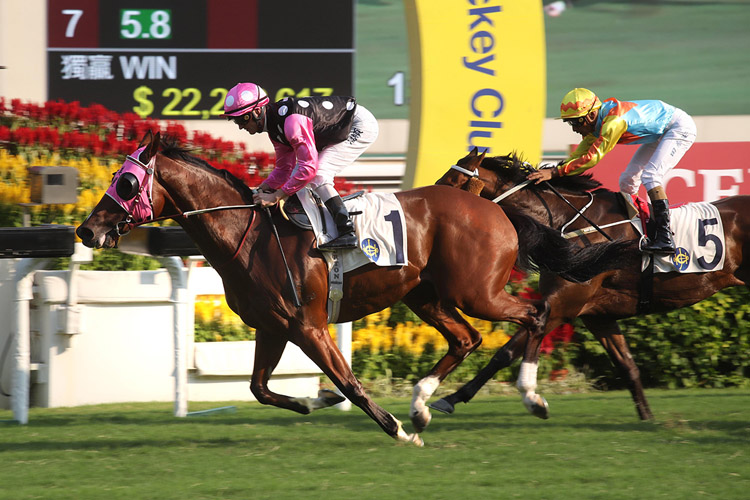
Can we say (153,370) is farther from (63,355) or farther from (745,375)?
(745,375)

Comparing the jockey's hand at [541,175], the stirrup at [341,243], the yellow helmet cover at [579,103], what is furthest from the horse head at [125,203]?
the yellow helmet cover at [579,103]

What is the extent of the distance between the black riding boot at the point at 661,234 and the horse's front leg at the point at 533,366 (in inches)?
26.6

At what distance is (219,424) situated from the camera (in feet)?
16.8

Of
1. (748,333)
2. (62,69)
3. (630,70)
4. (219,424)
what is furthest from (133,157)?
(630,70)

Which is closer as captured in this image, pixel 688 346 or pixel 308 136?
pixel 308 136

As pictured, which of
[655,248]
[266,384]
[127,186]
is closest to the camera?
[127,186]

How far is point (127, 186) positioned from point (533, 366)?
215 cm

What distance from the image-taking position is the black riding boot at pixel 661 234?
5098 millimetres

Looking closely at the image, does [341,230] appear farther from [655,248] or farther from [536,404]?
[655,248]

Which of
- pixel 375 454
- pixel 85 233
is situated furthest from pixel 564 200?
pixel 85 233

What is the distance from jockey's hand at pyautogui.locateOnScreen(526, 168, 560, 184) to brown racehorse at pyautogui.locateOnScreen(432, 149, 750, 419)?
Result: 0.06 metres

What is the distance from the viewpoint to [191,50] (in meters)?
8.81

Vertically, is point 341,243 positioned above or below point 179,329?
above

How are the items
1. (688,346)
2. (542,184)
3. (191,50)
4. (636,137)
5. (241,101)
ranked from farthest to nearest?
1. (191,50)
2. (688,346)
3. (542,184)
4. (636,137)
5. (241,101)
